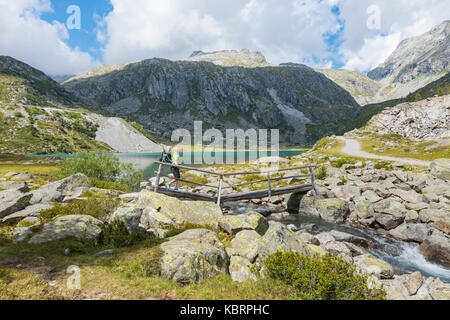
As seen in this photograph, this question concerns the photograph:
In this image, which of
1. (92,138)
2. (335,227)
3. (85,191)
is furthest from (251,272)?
(92,138)

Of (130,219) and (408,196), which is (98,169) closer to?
(130,219)

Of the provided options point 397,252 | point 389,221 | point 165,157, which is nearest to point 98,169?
point 165,157

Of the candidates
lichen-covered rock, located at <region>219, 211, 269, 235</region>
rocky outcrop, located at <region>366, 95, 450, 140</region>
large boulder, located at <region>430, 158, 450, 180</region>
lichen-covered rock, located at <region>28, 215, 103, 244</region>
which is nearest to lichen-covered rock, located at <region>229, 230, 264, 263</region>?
lichen-covered rock, located at <region>219, 211, 269, 235</region>

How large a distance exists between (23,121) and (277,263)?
191846 mm

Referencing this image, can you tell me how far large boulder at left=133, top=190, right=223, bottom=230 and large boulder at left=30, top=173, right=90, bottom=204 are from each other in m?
9.00

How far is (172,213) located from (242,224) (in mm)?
3936

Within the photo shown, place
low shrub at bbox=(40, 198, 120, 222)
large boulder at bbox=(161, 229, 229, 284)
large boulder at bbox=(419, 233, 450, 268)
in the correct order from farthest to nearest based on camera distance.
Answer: large boulder at bbox=(419, 233, 450, 268), low shrub at bbox=(40, 198, 120, 222), large boulder at bbox=(161, 229, 229, 284)

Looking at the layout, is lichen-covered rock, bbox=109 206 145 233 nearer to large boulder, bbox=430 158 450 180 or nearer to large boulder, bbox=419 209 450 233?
large boulder, bbox=419 209 450 233

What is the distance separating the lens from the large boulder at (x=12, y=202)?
42.3ft

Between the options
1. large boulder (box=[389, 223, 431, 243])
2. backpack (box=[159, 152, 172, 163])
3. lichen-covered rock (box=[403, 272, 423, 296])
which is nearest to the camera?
lichen-covered rock (box=[403, 272, 423, 296])

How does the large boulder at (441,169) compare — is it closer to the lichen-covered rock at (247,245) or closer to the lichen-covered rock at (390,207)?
the lichen-covered rock at (390,207)

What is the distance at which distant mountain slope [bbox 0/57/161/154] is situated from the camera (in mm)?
125812

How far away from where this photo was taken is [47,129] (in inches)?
5655

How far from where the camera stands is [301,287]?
6.41m
